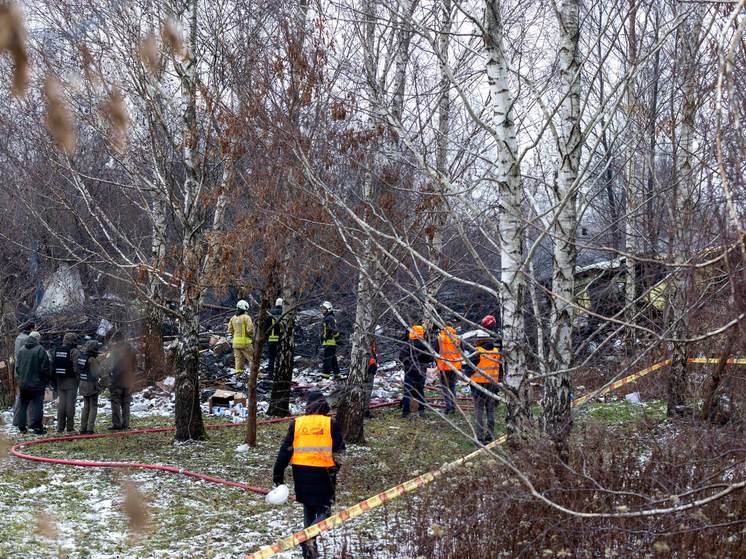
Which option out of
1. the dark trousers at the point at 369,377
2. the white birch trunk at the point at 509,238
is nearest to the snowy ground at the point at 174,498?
the dark trousers at the point at 369,377

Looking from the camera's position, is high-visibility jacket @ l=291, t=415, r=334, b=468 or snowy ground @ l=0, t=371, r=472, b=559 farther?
snowy ground @ l=0, t=371, r=472, b=559

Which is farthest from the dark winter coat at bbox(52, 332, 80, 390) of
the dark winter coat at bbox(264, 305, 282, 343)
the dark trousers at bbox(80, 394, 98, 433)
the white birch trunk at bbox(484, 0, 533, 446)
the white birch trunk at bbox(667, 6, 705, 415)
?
the white birch trunk at bbox(667, 6, 705, 415)

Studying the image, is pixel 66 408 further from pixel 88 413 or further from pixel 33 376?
pixel 33 376

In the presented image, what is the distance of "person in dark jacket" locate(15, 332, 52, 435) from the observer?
415 inches

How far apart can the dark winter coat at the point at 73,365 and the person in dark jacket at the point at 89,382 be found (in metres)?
0.09

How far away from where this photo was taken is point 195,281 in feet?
30.8

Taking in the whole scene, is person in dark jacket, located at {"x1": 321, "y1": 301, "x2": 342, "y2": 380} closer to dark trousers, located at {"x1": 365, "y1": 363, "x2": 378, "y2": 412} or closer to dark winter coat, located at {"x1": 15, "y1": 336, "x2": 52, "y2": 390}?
dark trousers, located at {"x1": 365, "y1": 363, "x2": 378, "y2": 412}

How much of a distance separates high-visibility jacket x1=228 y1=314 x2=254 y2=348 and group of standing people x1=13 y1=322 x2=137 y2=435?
4309mm

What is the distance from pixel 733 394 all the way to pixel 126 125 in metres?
8.83

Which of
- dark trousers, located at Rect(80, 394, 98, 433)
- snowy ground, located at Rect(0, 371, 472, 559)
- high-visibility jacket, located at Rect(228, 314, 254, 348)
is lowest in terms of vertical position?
snowy ground, located at Rect(0, 371, 472, 559)

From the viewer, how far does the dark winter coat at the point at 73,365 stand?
10.7m

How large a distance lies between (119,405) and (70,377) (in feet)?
3.01

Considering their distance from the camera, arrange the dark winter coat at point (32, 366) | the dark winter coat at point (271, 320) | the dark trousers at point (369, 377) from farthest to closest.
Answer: the dark winter coat at point (32, 366) → the dark winter coat at point (271, 320) → the dark trousers at point (369, 377)

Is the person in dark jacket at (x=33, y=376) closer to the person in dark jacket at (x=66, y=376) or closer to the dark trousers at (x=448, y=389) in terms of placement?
the person in dark jacket at (x=66, y=376)
